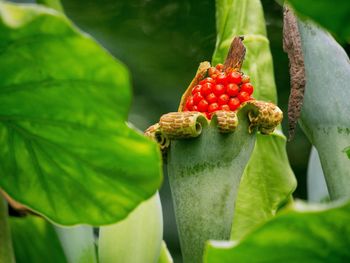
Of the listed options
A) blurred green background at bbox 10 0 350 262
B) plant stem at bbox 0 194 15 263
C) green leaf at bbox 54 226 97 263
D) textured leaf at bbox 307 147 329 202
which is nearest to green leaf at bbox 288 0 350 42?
plant stem at bbox 0 194 15 263

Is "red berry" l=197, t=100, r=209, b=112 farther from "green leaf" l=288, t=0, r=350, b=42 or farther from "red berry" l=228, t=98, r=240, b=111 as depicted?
"green leaf" l=288, t=0, r=350, b=42

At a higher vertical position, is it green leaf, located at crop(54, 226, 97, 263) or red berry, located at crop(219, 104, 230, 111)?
red berry, located at crop(219, 104, 230, 111)

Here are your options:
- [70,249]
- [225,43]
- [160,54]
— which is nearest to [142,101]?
[160,54]

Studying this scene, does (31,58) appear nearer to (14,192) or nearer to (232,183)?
(14,192)

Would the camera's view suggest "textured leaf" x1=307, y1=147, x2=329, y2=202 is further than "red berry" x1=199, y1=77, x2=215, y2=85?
Yes

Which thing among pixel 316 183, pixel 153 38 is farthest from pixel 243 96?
pixel 153 38

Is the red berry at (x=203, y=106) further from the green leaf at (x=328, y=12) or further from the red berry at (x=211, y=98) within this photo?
the green leaf at (x=328, y=12)

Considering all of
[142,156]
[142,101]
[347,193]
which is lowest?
[142,101]
